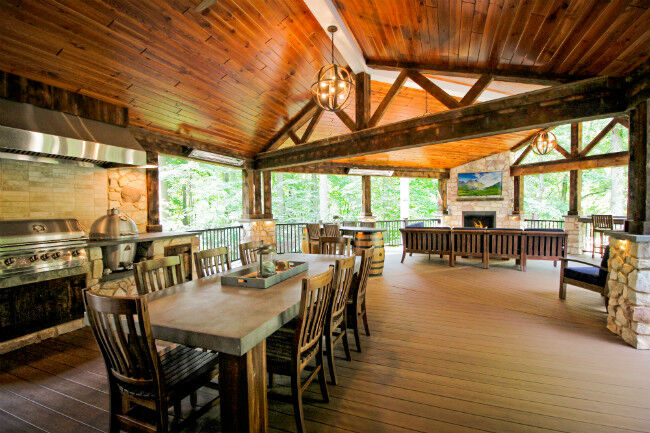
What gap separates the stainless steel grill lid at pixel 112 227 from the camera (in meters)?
3.87

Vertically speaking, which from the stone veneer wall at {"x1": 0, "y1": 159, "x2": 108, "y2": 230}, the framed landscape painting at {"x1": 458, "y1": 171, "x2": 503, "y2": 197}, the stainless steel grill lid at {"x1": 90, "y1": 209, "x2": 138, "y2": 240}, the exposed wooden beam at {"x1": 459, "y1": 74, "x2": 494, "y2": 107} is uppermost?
the exposed wooden beam at {"x1": 459, "y1": 74, "x2": 494, "y2": 107}

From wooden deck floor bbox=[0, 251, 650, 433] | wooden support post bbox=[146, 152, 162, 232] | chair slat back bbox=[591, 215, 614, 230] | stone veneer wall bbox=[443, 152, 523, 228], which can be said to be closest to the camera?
wooden deck floor bbox=[0, 251, 650, 433]

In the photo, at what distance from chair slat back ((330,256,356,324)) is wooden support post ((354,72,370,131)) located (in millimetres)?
3691

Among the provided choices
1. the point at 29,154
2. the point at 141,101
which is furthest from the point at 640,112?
the point at 29,154

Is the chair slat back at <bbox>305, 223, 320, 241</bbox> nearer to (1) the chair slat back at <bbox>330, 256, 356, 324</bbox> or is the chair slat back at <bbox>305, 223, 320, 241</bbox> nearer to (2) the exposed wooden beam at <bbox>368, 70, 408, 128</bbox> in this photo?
(2) the exposed wooden beam at <bbox>368, 70, 408, 128</bbox>

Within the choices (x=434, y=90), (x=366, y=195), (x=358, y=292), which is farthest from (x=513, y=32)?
(x=366, y=195)

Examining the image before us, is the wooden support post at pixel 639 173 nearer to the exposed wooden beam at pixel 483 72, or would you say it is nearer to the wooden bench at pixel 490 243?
the exposed wooden beam at pixel 483 72

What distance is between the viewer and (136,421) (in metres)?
1.51

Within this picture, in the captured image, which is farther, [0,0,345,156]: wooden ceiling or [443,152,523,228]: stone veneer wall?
[443,152,523,228]: stone veneer wall

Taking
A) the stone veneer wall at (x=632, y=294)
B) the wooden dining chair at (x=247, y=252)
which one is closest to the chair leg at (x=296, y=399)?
the wooden dining chair at (x=247, y=252)

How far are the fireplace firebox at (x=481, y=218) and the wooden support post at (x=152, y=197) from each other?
9535 mm

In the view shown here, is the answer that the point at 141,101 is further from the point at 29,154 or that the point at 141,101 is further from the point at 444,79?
the point at 444,79

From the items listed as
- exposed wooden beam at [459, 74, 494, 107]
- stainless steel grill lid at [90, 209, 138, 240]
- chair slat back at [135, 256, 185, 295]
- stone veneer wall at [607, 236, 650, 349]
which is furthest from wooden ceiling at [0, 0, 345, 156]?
stone veneer wall at [607, 236, 650, 349]

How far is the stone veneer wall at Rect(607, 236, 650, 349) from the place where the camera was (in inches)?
111
